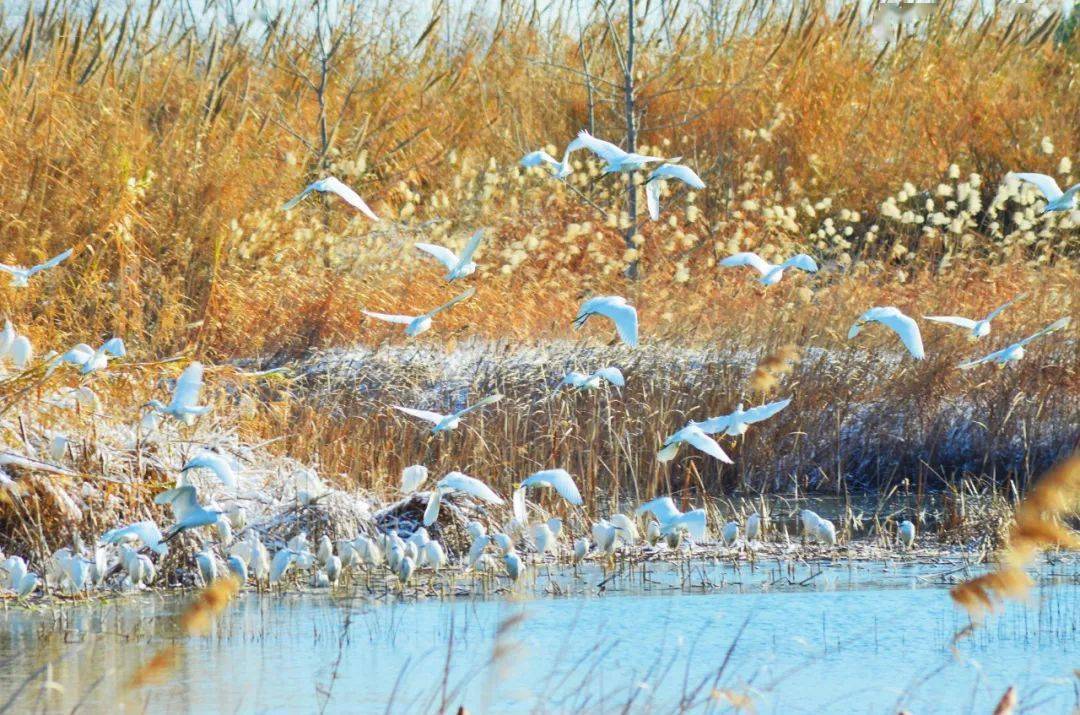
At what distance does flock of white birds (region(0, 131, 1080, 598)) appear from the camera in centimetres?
427

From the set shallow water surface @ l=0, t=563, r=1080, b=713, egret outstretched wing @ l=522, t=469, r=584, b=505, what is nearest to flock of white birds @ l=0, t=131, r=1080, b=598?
egret outstretched wing @ l=522, t=469, r=584, b=505

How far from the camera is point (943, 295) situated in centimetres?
932

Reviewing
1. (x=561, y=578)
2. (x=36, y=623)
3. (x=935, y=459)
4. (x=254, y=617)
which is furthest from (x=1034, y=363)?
(x=36, y=623)

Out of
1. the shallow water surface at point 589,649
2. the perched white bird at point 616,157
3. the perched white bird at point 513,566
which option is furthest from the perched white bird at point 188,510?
the perched white bird at point 616,157

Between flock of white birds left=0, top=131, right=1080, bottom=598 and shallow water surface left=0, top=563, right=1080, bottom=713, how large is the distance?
5.4 inches

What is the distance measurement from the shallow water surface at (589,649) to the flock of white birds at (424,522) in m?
0.14

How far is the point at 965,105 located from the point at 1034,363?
582cm

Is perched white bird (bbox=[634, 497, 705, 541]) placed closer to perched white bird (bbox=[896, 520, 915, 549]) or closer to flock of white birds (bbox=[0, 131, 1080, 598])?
flock of white birds (bbox=[0, 131, 1080, 598])

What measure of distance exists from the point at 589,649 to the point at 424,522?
3.34ft

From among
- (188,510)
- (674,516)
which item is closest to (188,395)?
(188,510)

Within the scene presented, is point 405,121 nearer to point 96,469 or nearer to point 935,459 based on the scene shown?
point 935,459

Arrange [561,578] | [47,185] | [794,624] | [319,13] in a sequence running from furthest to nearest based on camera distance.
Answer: [319,13] < [47,185] < [561,578] < [794,624]

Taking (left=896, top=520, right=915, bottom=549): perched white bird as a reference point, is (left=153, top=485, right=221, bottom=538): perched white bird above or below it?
above

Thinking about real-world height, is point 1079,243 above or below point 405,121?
below
